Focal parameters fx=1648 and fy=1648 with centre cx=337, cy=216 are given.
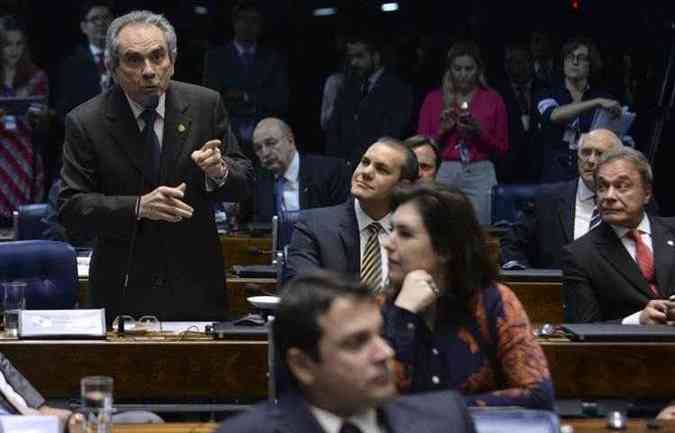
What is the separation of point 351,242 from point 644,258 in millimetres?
1085

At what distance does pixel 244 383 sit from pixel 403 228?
1.25 m

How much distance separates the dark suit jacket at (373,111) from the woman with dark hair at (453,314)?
5354mm

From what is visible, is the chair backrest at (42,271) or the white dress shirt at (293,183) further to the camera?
the white dress shirt at (293,183)

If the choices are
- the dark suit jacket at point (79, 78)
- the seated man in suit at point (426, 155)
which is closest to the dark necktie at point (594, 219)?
the seated man in suit at point (426, 155)

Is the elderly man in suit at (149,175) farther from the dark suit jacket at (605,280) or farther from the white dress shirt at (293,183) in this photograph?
the white dress shirt at (293,183)

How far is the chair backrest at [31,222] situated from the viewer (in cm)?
794

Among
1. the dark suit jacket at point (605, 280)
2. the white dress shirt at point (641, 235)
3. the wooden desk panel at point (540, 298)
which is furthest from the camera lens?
the wooden desk panel at point (540, 298)

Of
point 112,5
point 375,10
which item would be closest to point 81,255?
point 112,5

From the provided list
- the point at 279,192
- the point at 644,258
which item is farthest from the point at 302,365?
the point at 279,192

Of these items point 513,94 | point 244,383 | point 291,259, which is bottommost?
point 244,383

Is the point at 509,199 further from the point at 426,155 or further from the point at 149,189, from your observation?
the point at 149,189

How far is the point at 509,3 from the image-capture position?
405 inches

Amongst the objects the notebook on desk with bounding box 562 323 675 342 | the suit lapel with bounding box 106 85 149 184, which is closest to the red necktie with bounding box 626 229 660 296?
the notebook on desk with bounding box 562 323 675 342

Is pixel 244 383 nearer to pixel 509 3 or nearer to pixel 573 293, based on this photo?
pixel 573 293
